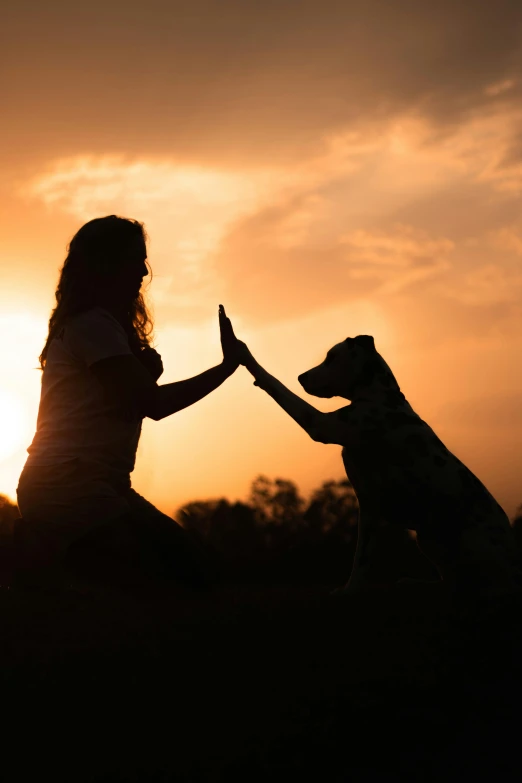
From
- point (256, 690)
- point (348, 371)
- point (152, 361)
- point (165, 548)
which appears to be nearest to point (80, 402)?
point (152, 361)

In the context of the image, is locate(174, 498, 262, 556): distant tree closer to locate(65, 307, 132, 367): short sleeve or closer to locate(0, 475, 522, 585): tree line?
locate(0, 475, 522, 585): tree line

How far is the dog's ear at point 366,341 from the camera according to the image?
5531 millimetres

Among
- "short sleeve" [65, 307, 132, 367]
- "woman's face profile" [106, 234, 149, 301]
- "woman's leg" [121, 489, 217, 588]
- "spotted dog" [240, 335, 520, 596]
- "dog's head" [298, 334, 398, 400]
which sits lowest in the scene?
"woman's leg" [121, 489, 217, 588]

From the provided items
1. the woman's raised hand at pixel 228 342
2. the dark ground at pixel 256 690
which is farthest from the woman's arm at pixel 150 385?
the dark ground at pixel 256 690

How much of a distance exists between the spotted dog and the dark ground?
32cm

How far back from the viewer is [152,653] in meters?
3.83

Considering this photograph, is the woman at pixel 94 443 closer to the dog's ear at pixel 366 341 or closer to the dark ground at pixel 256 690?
the dark ground at pixel 256 690

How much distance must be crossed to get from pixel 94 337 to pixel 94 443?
24.8 inches

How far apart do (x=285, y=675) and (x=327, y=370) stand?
2.47 meters

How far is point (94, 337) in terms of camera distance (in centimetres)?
481

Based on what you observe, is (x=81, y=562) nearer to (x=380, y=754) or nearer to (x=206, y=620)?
(x=206, y=620)

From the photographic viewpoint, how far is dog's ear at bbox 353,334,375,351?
18.1 feet

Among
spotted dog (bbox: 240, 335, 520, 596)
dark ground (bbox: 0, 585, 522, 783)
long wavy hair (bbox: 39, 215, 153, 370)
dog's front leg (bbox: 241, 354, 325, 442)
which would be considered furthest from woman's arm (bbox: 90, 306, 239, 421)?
dark ground (bbox: 0, 585, 522, 783)

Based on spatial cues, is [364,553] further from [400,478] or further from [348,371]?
[348,371]
